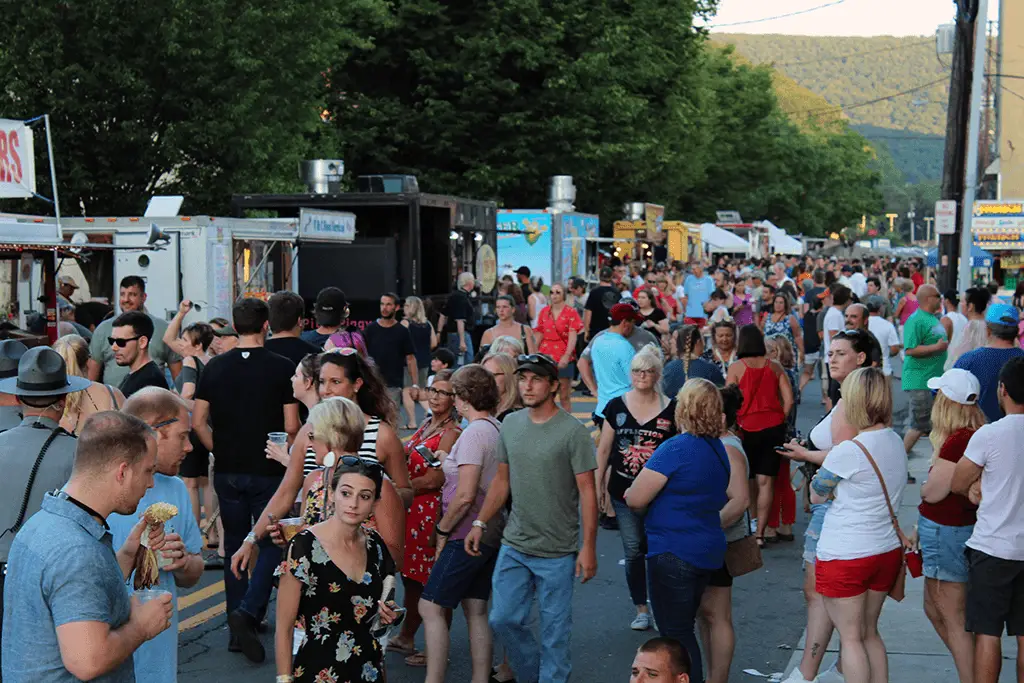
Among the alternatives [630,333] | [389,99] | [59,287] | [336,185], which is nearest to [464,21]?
[389,99]

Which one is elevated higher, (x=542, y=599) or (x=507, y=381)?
(x=507, y=381)

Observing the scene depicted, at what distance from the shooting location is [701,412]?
6129 mm

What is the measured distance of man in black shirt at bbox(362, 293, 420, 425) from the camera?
1382 cm

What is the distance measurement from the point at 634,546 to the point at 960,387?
2.32 metres

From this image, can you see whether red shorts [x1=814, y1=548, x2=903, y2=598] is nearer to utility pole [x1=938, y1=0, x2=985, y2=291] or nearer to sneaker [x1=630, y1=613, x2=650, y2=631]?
sneaker [x1=630, y1=613, x2=650, y2=631]

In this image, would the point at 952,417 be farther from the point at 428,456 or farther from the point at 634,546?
the point at 428,456

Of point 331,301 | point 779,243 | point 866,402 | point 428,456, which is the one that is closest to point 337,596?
point 428,456

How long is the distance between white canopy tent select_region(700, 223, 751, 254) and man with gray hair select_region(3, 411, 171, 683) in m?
47.6

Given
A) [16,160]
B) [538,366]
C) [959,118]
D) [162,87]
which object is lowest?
[538,366]

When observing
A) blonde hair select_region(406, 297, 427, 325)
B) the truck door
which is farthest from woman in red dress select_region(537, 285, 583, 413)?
the truck door

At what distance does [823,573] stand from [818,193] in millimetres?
95032

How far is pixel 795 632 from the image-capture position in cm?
814

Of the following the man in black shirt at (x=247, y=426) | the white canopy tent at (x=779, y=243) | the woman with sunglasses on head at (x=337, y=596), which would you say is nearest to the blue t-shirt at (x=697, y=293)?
the man in black shirt at (x=247, y=426)

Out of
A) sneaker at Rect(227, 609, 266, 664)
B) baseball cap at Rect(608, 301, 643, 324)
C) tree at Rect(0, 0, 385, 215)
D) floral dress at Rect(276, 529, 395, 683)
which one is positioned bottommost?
sneaker at Rect(227, 609, 266, 664)
